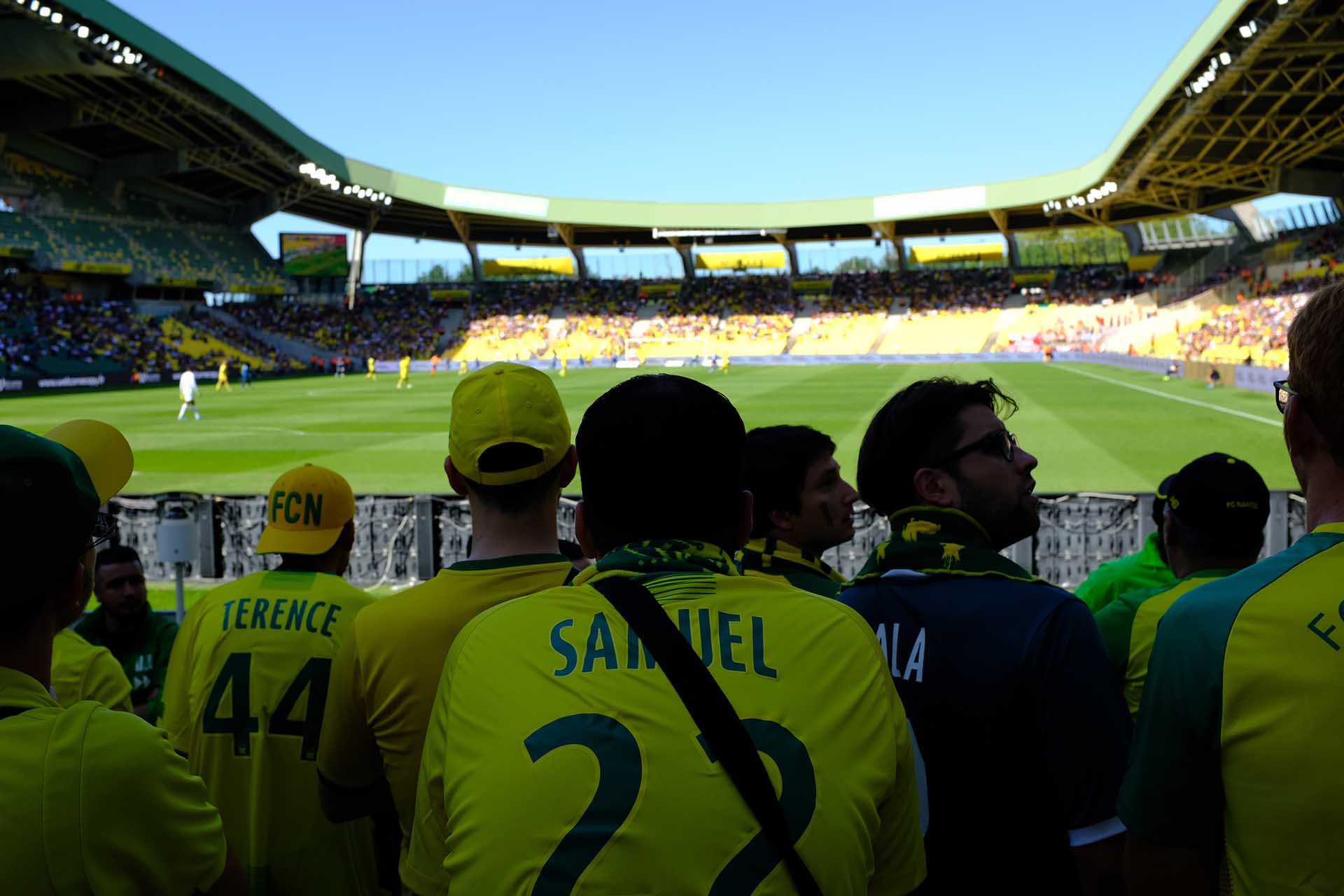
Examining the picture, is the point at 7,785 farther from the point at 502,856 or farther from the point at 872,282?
the point at 872,282

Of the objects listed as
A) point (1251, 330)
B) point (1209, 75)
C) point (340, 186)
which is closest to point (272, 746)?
point (1209, 75)

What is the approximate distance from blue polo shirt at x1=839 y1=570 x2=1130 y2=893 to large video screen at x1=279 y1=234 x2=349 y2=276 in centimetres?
8005

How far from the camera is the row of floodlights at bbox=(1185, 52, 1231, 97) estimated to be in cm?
2981

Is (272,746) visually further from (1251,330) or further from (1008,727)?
(1251,330)

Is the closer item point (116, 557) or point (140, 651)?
point (140, 651)

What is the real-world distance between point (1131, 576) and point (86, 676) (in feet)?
15.8

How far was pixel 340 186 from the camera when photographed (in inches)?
2276

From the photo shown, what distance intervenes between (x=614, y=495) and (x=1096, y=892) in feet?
4.72

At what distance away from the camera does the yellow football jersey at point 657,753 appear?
1377 mm

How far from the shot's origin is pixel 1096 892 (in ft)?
6.70

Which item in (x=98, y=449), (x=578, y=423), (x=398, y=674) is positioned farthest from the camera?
(x=578, y=423)

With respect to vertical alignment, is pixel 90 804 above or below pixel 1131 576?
above

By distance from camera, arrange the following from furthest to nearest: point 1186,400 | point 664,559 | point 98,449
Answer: point 1186,400
point 98,449
point 664,559

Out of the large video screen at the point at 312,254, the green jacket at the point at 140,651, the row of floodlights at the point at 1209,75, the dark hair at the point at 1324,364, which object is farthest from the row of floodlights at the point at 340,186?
the dark hair at the point at 1324,364
